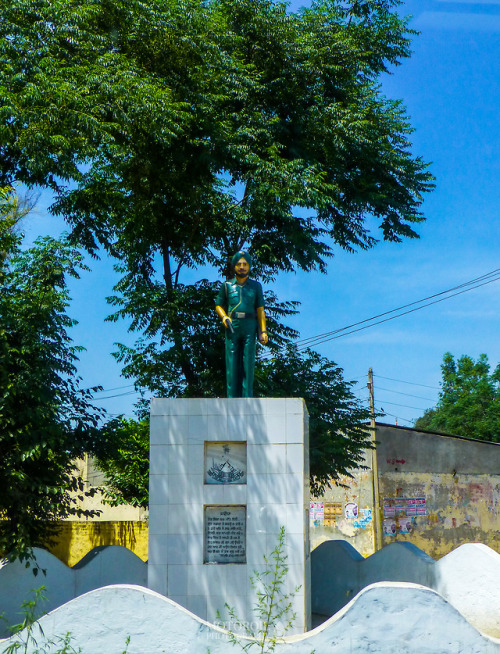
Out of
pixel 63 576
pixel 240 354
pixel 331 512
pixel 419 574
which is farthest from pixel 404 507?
pixel 240 354

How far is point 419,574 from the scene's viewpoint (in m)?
9.73

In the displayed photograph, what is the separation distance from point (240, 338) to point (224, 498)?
1.93 meters

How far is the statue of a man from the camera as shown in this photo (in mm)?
8734

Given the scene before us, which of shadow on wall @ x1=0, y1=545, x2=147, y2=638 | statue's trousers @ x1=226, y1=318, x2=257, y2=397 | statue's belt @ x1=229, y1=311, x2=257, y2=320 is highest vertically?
statue's belt @ x1=229, y1=311, x2=257, y2=320

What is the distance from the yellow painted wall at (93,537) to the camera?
16312 mm

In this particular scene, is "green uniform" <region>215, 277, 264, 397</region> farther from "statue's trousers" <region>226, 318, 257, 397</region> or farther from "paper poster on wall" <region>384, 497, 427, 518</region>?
"paper poster on wall" <region>384, 497, 427, 518</region>

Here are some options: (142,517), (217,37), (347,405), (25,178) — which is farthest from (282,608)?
(142,517)

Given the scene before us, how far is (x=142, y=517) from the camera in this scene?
19.5m

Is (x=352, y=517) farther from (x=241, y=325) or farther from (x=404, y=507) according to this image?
(x=241, y=325)

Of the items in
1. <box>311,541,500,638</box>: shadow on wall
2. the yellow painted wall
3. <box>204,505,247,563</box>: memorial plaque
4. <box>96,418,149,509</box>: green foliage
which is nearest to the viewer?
<box>204,505,247,563</box>: memorial plaque

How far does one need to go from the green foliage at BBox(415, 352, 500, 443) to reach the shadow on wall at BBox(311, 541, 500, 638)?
23.1 metres

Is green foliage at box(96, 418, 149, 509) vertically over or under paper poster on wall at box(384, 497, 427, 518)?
over

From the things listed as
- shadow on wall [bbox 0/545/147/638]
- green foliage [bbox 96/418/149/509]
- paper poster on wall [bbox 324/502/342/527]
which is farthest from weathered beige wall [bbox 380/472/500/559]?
shadow on wall [bbox 0/545/147/638]

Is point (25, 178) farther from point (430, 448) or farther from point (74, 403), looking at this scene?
point (430, 448)
